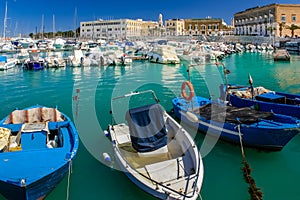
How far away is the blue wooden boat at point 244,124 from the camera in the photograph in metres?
10.1

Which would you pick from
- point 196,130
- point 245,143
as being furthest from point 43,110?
point 245,143

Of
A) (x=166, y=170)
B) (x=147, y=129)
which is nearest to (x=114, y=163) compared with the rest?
(x=147, y=129)

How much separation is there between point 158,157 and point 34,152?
3.63 metres

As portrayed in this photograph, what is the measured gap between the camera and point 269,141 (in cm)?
1027

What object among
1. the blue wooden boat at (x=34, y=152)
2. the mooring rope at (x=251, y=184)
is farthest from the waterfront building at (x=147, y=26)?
the mooring rope at (x=251, y=184)

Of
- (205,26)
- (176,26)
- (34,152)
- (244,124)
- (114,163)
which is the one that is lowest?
(114,163)

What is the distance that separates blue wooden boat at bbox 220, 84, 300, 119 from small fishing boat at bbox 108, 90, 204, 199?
217 inches

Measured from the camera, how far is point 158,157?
892 cm

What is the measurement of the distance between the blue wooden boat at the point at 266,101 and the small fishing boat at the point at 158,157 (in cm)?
550

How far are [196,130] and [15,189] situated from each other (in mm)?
8095

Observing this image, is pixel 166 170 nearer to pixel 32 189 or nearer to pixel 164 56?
pixel 32 189

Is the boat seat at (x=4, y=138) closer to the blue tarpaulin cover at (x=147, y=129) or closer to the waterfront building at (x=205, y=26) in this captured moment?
the blue tarpaulin cover at (x=147, y=129)

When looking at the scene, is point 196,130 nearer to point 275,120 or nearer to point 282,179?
point 275,120

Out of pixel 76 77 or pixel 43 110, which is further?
pixel 76 77
